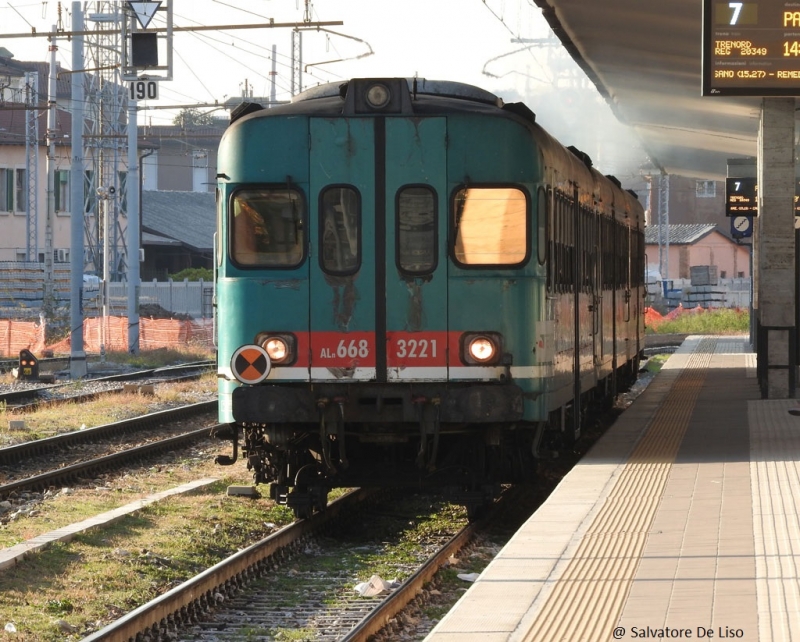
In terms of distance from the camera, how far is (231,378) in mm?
10633

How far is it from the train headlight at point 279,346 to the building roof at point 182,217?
5730 centimetres

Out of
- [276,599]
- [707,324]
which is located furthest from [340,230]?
[707,324]

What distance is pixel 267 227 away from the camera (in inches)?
424

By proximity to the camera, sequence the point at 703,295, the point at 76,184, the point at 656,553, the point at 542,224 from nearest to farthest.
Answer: the point at 656,553 → the point at 542,224 → the point at 76,184 → the point at 703,295

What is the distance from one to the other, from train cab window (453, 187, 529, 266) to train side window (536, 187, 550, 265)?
11cm

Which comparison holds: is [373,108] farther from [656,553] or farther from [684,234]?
[684,234]

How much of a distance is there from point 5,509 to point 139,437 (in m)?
6.02

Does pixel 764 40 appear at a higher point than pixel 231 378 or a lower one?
higher

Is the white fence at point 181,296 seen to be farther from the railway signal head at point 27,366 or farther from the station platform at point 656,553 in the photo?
the station platform at point 656,553

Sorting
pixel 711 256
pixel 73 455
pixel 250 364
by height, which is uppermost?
pixel 711 256

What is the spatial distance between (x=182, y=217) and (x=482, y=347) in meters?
65.6

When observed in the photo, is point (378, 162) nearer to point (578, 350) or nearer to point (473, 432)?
point (473, 432)

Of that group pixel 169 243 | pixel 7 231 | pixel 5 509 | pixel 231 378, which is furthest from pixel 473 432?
pixel 169 243

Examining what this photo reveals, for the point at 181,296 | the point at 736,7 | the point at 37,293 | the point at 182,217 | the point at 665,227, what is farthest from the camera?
the point at 182,217
